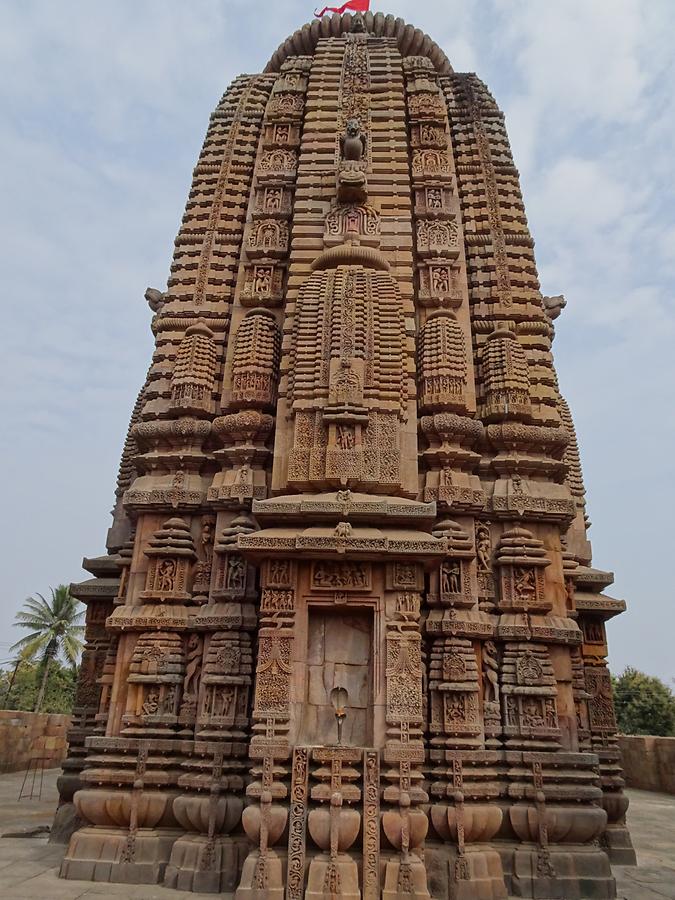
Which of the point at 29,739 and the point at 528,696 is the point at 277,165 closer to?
the point at 528,696

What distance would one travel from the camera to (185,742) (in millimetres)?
9250

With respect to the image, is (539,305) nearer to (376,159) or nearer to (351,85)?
(376,159)

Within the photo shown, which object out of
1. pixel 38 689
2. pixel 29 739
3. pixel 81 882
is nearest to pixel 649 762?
pixel 81 882

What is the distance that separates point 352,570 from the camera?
8664 mm

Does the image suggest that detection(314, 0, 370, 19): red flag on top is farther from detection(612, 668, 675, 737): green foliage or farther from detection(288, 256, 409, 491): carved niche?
detection(612, 668, 675, 737): green foliage

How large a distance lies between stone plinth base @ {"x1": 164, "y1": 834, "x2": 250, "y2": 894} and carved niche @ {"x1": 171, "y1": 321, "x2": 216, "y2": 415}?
6433 millimetres

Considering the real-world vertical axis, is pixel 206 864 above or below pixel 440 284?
below

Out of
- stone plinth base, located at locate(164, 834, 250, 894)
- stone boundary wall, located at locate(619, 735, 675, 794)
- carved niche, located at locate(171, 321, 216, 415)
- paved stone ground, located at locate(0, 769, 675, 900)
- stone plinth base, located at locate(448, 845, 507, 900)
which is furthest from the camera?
stone boundary wall, located at locate(619, 735, 675, 794)

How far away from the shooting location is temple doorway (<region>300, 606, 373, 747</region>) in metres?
8.20

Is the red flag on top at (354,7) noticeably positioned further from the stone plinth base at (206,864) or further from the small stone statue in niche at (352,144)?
the stone plinth base at (206,864)

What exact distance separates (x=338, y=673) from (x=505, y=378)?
18.9 ft

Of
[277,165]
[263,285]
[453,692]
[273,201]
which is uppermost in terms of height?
[277,165]

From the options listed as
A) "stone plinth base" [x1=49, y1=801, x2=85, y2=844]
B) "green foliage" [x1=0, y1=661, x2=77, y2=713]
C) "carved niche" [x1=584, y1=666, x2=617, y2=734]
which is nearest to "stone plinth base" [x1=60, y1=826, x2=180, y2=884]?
"stone plinth base" [x1=49, y1=801, x2=85, y2=844]

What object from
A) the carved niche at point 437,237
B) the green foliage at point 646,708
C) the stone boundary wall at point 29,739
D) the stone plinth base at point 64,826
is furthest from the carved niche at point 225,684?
the green foliage at point 646,708
